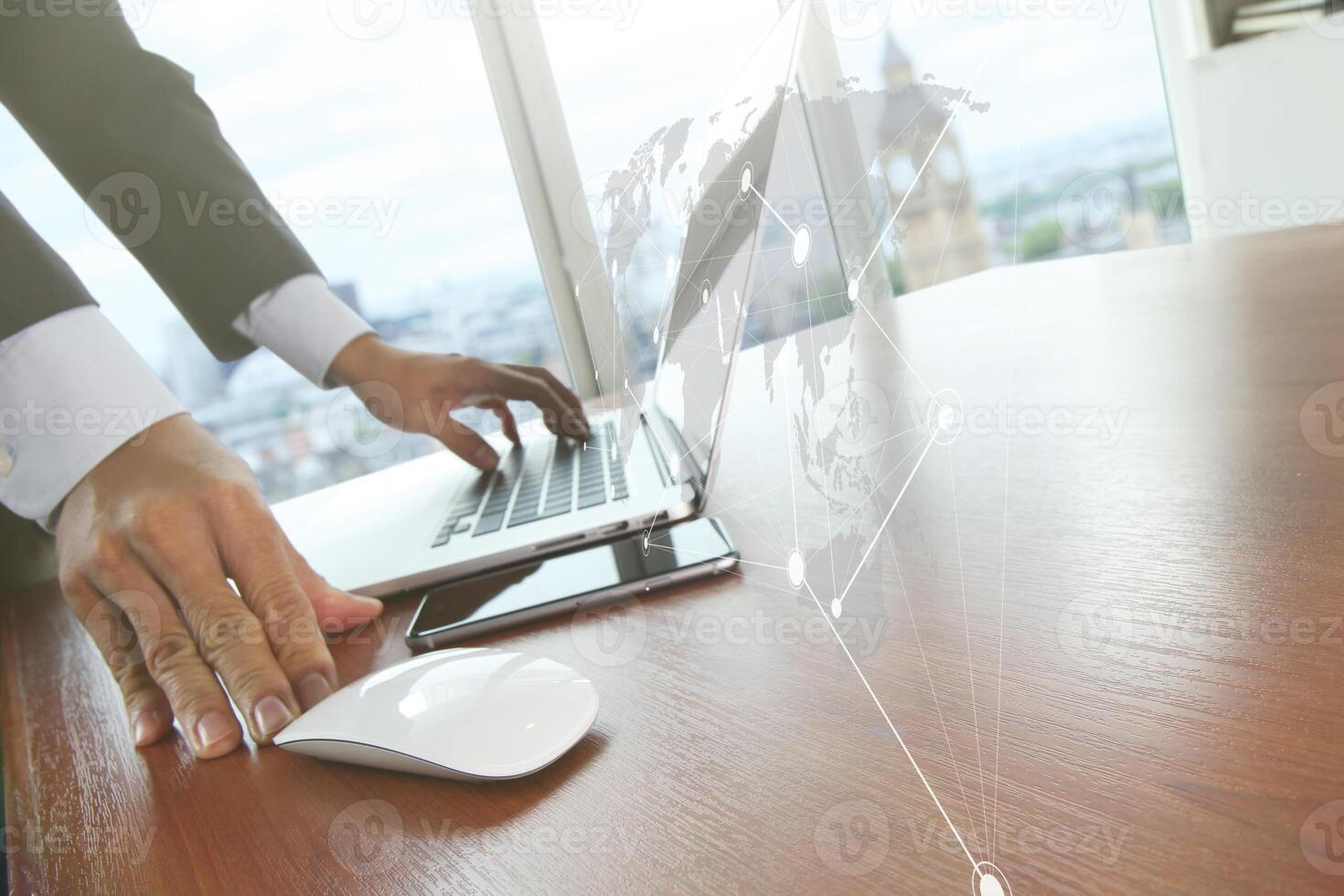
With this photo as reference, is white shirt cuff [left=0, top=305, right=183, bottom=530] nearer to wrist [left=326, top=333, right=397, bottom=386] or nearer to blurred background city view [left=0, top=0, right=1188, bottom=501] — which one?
wrist [left=326, top=333, right=397, bottom=386]

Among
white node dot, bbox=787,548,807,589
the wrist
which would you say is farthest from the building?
the wrist

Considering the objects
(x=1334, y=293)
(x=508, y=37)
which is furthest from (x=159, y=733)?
(x=508, y=37)

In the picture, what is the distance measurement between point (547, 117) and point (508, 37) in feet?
0.89

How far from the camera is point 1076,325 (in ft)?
2.88

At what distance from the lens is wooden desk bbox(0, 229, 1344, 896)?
25 centimetres

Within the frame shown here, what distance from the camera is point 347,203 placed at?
2445mm

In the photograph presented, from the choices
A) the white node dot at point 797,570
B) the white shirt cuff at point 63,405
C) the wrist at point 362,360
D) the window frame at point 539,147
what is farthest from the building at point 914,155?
the window frame at point 539,147

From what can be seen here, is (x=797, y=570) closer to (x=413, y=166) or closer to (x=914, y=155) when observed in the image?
(x=914, y=155)

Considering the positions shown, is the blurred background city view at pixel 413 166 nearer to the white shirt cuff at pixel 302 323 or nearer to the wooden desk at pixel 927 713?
the white shirt cuff at pixel 302 323

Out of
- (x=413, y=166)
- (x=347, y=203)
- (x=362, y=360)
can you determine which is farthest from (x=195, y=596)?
(x=413, y=166)

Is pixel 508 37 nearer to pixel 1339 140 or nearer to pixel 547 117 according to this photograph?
pixel 547 117

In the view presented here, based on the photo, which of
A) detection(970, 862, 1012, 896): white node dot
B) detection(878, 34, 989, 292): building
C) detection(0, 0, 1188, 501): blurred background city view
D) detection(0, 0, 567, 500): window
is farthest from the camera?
detection(0, 0, 567, 500): window

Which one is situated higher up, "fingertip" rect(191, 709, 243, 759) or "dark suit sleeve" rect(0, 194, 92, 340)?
"dark suit sleeve" rect(0, 194, 92, 340)

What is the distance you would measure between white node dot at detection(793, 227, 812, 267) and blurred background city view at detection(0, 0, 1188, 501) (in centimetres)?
72
